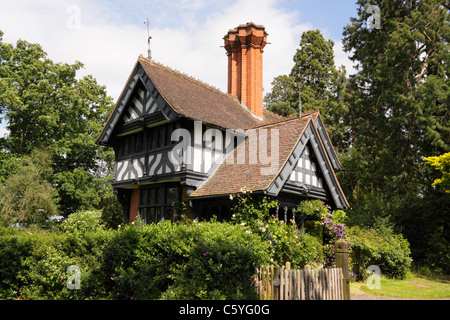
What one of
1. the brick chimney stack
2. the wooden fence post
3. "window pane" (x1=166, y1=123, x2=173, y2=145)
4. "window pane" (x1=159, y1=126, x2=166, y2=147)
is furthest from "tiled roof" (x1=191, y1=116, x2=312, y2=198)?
the brick chimney stack

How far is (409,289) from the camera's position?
498 inches

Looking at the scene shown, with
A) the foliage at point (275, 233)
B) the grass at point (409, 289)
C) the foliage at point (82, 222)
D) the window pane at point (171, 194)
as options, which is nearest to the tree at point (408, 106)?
the grass at point (409, 289)

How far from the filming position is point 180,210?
1451cm

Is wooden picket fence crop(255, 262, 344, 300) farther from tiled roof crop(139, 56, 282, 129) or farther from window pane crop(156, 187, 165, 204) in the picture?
window pane crop(156, 187, 165, 204)

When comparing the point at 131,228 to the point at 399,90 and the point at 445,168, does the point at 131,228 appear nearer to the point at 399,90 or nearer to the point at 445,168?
the point at 445,168

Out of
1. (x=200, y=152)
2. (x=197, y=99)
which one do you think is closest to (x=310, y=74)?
(x=197, y=99)

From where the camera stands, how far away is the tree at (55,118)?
2580 cm

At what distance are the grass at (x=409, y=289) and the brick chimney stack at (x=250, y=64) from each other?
35.3ft

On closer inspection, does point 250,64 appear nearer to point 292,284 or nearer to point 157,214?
point 157,214

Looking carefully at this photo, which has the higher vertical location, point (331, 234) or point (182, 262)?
point (331, 234)

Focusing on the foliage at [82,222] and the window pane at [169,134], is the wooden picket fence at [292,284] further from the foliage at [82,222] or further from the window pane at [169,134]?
the foliage at [82,222]

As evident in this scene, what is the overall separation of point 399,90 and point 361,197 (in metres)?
8.47

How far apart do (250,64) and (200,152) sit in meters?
8.06

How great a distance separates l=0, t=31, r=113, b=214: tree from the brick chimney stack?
12.5m
